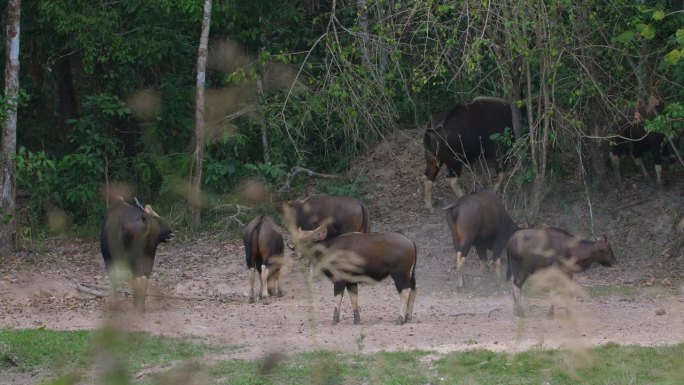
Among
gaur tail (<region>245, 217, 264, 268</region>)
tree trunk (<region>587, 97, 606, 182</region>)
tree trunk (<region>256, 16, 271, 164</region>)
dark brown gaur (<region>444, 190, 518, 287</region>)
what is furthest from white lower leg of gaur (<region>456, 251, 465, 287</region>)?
tree trunk (<region>256, 16, 271, 164</region>)

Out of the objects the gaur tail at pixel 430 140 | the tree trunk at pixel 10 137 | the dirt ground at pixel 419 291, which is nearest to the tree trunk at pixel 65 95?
the dirt ground at pixel 419 291

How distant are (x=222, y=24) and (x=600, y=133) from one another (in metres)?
7.38

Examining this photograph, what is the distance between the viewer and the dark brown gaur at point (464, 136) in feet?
57.9

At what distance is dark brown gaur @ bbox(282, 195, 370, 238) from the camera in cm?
1491

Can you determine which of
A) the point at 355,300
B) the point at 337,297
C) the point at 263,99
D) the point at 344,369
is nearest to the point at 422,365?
the point at 344,369

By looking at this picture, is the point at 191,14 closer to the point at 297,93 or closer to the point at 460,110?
the point at 297,93

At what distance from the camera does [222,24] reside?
19.4 m

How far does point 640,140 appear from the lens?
55.2ft

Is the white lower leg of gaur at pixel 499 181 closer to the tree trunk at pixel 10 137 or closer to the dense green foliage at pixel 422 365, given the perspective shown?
the dense green foliage at pixel 422 365

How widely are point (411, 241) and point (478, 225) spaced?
8.59 ft

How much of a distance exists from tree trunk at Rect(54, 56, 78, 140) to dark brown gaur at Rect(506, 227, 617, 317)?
1185 centimetres

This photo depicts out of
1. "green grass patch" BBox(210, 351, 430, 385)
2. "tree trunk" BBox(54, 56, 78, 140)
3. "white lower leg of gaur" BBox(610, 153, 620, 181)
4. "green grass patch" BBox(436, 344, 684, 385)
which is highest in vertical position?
"tree trunk" BBox(54, 56, 78, 140)

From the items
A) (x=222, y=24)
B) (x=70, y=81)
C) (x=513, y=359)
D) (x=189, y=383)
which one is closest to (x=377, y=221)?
(x=222, y=24)

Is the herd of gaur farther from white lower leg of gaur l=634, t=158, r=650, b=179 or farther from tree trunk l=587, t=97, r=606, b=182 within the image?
tree trunk l=587, t=97, r=606, b=182
